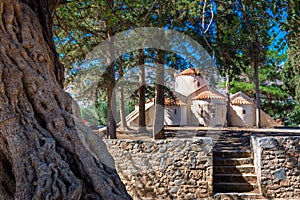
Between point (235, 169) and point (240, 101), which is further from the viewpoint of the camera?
point (240, 101)

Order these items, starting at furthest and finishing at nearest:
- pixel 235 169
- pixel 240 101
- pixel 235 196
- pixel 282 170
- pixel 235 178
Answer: pixel 240 101 → pixel 235 169 → pixel 235 178 → pixel 282 170 → pixel 235 196

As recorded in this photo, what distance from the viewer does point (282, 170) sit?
24.0ft

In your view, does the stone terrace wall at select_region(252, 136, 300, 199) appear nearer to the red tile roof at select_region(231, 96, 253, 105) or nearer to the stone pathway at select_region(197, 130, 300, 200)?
the stone pathway at select_region(197, 130, 300, 200)

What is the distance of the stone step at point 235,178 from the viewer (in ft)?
25.4

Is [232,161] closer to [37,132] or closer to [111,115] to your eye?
[111,115]

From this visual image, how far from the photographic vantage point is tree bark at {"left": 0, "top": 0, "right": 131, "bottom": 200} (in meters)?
2.84

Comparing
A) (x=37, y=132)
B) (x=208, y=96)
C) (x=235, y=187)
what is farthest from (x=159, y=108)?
(x=208, y=96)

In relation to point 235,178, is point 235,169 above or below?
above

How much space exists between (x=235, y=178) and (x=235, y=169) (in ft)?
0.93

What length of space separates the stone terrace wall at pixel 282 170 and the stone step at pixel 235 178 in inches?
14.6

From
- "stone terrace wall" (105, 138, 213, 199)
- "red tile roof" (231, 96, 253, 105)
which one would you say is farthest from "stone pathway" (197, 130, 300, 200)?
"red tile roof" (231, 96, 253, 105)

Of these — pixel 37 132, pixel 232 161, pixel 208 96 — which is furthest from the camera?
pixel 208 96

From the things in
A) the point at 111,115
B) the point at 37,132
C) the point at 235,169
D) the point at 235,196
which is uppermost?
the point at 111,115

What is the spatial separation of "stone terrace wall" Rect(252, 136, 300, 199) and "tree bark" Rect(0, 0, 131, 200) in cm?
510
